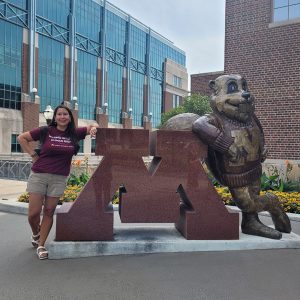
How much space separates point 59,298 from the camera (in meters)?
3.21

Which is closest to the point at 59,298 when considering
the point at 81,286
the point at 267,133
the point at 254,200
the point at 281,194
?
the point at 81,286

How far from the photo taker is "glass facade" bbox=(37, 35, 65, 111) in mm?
36688

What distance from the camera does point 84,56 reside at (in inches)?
1697

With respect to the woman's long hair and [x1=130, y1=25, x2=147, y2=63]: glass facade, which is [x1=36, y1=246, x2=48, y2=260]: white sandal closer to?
the woman's long hair

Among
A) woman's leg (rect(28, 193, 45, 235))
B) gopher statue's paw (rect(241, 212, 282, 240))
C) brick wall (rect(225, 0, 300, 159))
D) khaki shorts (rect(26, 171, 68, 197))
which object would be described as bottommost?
gopher statue's paw (rect(241, 212, 282, 240))

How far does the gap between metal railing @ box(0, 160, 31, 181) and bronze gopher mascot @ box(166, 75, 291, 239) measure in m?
12.6

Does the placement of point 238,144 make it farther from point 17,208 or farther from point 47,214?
point 17,208

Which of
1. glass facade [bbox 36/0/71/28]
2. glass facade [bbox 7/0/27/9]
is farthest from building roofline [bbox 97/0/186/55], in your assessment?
glass facade [bbox 7/0/27/9]

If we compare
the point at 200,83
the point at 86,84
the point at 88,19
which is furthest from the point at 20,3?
the point at 200,83

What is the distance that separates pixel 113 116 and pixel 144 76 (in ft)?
33.2

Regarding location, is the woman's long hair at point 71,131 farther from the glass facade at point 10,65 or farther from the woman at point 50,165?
the glass facade at point 10,65

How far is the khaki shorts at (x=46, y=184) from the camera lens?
4.25 metres

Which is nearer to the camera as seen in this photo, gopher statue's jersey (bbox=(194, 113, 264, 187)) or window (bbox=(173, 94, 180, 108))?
gopher statue's jersey (bbox=(194, 113, 264, 187))

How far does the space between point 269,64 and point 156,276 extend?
10700 mm
